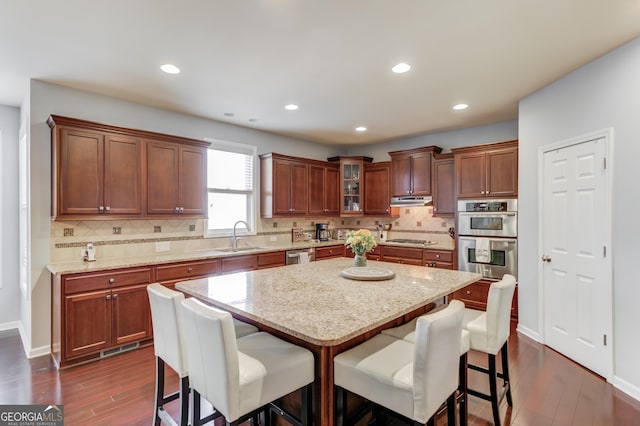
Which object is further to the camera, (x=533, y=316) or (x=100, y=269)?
(x=533, y=316)

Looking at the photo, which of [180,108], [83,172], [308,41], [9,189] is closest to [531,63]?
[308,41]

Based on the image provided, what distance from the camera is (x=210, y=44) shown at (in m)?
2.56

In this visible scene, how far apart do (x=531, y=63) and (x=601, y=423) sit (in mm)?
2854

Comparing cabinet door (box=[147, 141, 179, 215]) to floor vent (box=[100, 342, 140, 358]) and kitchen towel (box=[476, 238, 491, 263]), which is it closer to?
floor vent (box=[100, 342, 140, 358])

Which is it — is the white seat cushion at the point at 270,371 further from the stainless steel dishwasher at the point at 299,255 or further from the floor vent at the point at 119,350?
the stainless steel dishwasher at the point at 299,255

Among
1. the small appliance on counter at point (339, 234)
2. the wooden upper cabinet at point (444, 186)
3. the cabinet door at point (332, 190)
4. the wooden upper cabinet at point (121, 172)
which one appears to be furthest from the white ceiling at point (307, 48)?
the small appliance on counter at point (339, 234)

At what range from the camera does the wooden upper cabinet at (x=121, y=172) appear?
3176 mm

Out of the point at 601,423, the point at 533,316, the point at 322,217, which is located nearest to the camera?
the point at 601,423

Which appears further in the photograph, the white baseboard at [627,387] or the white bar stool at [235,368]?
the white baseboard at [627,387]

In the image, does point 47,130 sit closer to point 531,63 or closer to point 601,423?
point 531,63

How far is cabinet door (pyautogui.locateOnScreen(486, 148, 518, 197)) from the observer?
13.8ft

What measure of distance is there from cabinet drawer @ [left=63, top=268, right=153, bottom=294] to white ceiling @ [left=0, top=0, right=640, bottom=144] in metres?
1.91

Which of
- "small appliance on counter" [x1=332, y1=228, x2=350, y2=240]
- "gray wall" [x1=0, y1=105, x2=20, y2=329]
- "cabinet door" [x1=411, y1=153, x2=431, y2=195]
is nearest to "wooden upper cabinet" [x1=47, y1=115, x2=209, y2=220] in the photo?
"gray wall" [x1=0, y1=105, x2=20, y2=329]

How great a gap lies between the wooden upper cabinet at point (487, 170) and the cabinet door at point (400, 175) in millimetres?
905
